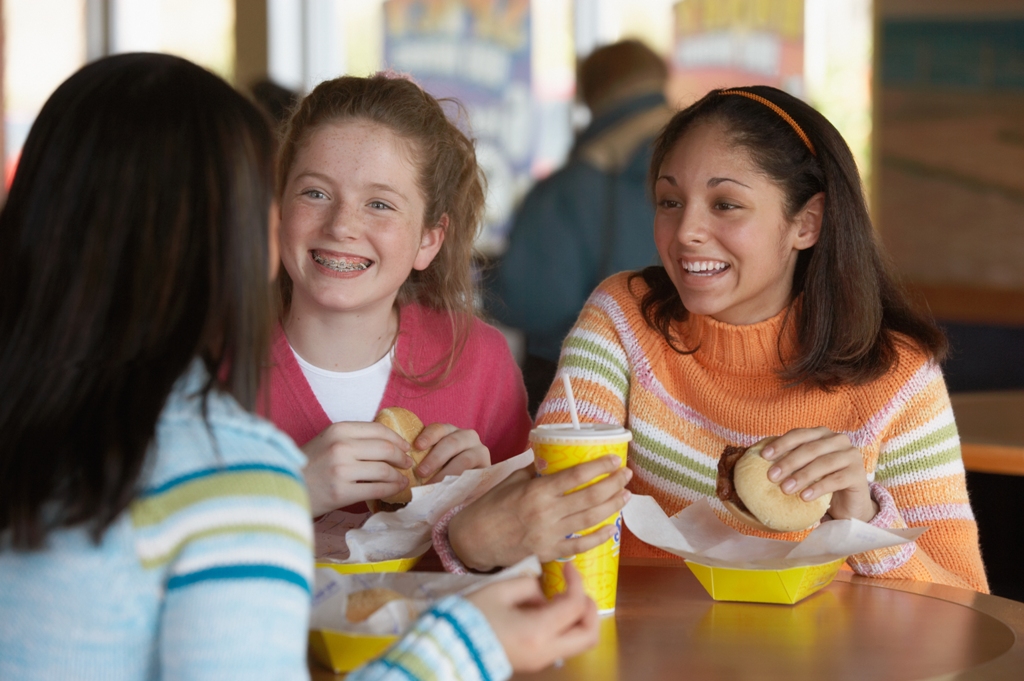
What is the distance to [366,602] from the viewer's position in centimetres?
100

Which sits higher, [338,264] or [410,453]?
[338,264]

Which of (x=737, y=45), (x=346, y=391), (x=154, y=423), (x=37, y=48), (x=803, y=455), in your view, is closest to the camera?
(x=154, y=423)

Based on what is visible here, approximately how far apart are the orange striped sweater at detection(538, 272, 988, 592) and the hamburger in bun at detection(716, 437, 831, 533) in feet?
0.67

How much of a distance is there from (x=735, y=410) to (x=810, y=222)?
326 mm

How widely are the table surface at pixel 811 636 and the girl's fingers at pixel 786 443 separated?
17 cm

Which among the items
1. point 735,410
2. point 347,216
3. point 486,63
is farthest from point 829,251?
point 486,63

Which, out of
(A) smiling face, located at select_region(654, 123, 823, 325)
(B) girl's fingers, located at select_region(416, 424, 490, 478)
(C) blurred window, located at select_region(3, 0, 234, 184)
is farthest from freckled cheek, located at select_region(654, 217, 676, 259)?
(C) blurred window, located at select_region(3, 0, 234, 184)

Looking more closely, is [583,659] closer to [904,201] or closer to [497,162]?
[904,201]

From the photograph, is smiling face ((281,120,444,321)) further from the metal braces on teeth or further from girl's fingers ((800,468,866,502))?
girl's fingers ((800,468,866,502))

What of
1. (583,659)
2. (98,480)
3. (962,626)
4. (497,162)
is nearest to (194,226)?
(98,480)

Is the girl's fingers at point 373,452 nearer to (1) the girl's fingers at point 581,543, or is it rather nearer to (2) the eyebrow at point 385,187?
(1) the girl's fingers at point 581,543

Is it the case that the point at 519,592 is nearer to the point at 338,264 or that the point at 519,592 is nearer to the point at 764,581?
the point at 764,581

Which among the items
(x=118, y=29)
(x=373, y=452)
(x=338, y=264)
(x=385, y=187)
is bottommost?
(x=373, y=452)

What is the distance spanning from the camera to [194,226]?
83cm
